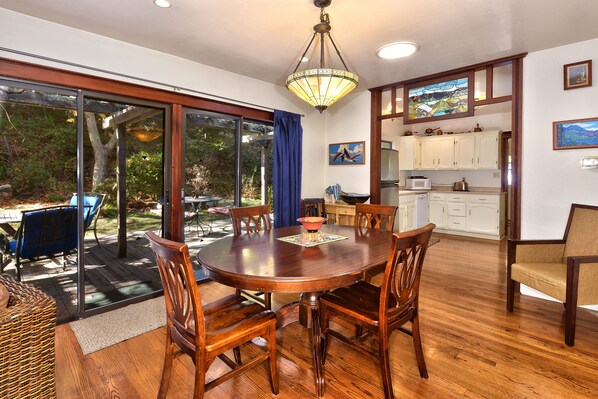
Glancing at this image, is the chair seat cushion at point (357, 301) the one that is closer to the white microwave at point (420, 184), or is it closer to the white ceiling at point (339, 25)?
the white ceiling at point (339, 25)

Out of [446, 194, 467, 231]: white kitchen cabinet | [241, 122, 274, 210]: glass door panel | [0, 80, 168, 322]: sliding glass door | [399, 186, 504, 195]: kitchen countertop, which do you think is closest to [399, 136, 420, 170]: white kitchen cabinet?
[399, 186, 504, 195]: kitchen countertop

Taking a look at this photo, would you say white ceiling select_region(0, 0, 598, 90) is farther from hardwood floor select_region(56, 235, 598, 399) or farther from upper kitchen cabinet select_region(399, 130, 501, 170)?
upper kitchen cabinet select_region(399, 130, 501, 170)

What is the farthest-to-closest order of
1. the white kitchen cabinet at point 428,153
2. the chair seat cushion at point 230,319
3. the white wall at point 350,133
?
the white kitchen cabinet at point 428,153 < the white wall at point 350,133 < the chair seat cushion at point 230,319

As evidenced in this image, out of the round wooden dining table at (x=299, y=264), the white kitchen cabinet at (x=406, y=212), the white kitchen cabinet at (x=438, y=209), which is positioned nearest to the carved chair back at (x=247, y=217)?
the round wooden dining table at (x=299, y=264)

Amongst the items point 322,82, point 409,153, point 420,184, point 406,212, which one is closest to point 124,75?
point 322,82

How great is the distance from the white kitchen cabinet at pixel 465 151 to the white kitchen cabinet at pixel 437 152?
9 cm

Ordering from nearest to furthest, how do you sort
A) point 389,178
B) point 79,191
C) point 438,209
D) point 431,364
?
point 431,364 → point 79,191 → point 389,178 → point 438,209

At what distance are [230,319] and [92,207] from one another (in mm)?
2023

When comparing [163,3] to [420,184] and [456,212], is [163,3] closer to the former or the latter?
[420,184]

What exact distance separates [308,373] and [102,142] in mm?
2607

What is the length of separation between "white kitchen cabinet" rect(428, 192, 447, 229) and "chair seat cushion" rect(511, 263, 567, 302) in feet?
11.4

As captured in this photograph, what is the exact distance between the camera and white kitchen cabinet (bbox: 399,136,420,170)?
20.6 ft

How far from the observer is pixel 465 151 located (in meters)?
5.81

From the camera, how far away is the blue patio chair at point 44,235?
8.38 feet
